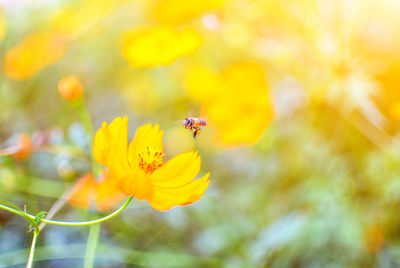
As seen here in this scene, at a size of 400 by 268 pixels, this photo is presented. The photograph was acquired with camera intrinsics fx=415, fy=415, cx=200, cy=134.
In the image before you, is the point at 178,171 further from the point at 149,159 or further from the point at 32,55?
the point at 32,55

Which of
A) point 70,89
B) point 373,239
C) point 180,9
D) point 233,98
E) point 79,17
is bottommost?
point 373,239

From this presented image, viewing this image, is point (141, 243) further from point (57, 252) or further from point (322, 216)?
point (322, 216)

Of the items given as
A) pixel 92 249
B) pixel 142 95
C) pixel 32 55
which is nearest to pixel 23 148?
pixel 92 249

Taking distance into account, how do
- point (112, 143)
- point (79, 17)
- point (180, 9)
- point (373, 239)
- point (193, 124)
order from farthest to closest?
point (79, 17) → point (180, 9) → point (373, 239) → point (193, 124) → point (112, 143)

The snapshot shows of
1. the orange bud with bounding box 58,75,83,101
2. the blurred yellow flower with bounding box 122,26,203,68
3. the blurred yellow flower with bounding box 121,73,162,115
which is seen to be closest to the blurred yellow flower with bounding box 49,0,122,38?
the blurred yellow flower with bounding box 121,73,162,115

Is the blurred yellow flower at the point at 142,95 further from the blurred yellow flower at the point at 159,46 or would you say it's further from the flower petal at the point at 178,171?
the flower petal at the point at 178,171

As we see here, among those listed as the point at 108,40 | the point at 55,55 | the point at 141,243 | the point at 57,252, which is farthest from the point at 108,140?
the point at 108,40
